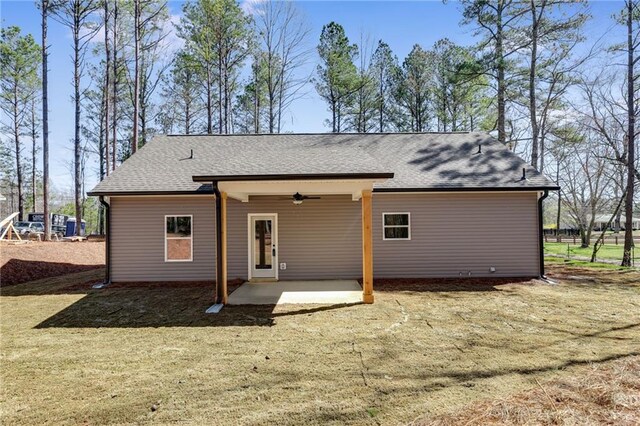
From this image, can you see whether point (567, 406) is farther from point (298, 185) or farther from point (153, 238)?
point (153, 238)

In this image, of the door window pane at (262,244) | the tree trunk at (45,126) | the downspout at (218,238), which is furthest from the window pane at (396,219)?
the tree trunk at (45,126)

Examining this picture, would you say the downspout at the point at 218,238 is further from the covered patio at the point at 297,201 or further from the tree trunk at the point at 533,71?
the tree trunk at the point at 533,71

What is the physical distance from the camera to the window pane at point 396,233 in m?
9.95

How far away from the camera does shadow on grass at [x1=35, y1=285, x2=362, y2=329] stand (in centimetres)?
605

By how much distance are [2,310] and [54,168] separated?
106 ft

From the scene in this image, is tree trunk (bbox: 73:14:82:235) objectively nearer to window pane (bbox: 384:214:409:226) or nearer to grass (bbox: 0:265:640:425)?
grass (bbox: 0:265:640:425)

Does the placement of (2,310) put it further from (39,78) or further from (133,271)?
(39,78)

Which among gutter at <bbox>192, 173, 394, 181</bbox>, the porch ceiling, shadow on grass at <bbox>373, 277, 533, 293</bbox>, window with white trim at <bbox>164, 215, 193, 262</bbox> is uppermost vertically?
gutter at <bbox>192, 173, 394, 181</bbox>

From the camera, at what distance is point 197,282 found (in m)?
9.70

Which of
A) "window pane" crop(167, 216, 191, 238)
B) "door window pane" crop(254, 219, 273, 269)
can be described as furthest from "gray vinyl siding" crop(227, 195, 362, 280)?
"window pane" crop(167, 216, 191, 238)

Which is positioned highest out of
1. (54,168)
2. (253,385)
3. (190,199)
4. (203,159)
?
(54,168)

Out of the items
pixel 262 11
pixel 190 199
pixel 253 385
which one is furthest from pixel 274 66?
pixel 253 385

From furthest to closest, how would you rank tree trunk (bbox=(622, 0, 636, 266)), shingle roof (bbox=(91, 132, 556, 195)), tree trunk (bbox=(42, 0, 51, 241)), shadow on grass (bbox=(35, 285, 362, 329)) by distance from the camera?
tree trunk (bbox=(42, 0, 51, 241)) → tree trunk (bbox=(622, 0, 636, 266)) → shingle roof (bbox=(91, 132, 556, 195)) → shadow on grass (bbox=(35, 285, 362, 329))

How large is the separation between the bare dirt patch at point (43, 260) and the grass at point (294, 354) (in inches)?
145
